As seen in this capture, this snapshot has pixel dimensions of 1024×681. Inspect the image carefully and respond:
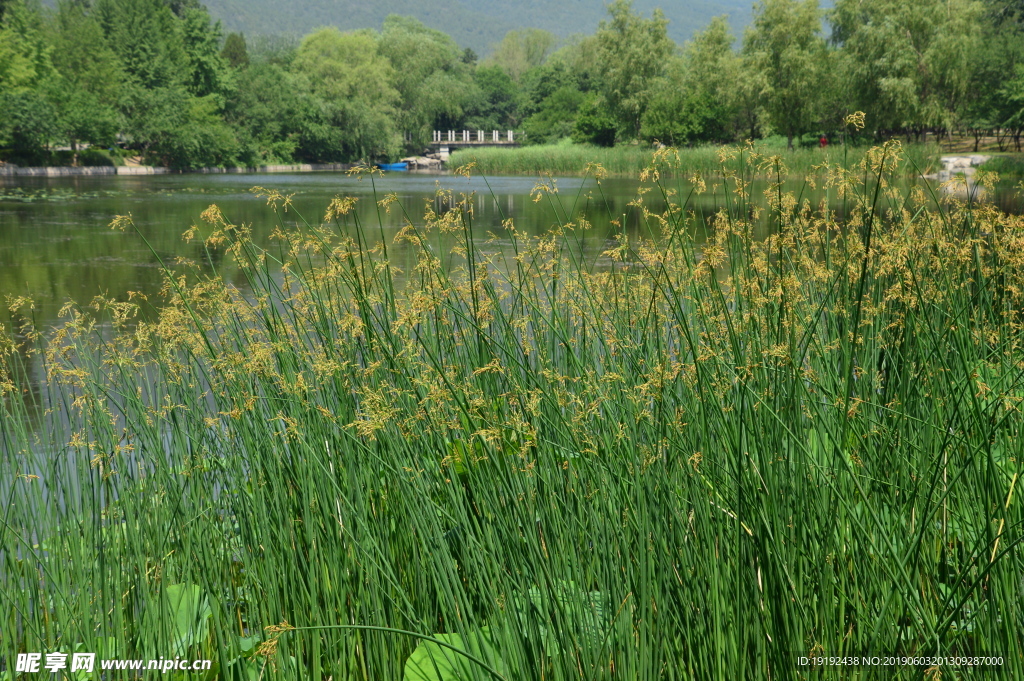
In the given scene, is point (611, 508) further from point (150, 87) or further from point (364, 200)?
point (150, 87)

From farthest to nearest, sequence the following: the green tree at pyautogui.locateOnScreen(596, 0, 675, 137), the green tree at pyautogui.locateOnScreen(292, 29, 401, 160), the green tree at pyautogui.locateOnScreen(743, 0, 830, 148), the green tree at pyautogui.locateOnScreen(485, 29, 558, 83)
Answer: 1. the green tree at pyautogui.locateOnScreen(485, 29, 558, 83)
2. the green tree at pyautogui.locateOnScreen(292, 29, 401, 160)
3. the green tree at pyautogui.locateOnScreen(596, 0, 675, 137)
4. the green tree at pyautogui.locateOnScreen(743, 0, 830, 148)

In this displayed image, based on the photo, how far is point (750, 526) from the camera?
1.20 m

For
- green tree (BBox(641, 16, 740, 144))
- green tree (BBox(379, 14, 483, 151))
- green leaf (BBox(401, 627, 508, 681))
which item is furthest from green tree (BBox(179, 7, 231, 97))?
green leaf (BBox(401, 627, 508, 681))

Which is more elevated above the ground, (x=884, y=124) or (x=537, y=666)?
(x=884, y=124)

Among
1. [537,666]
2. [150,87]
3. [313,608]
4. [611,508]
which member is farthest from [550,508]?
[150,87]

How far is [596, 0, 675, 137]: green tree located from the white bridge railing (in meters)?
20.3

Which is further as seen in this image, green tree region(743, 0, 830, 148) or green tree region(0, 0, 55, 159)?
green tree region(743, 0, 830, 148)

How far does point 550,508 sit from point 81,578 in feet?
2.74

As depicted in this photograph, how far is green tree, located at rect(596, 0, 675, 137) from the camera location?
32.4 m

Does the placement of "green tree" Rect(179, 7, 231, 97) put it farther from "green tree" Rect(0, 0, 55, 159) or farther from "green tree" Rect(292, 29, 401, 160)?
"green tree" Rect(0, 0, 55, 159)

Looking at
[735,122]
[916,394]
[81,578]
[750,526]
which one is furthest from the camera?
[735,122]

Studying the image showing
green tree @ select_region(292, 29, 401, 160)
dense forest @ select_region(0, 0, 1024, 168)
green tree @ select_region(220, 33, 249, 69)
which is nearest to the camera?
dense forest @ select_region(0, 0, 1024, 168)

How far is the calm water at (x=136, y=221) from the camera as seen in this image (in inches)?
255

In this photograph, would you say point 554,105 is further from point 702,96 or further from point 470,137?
point 702,96
